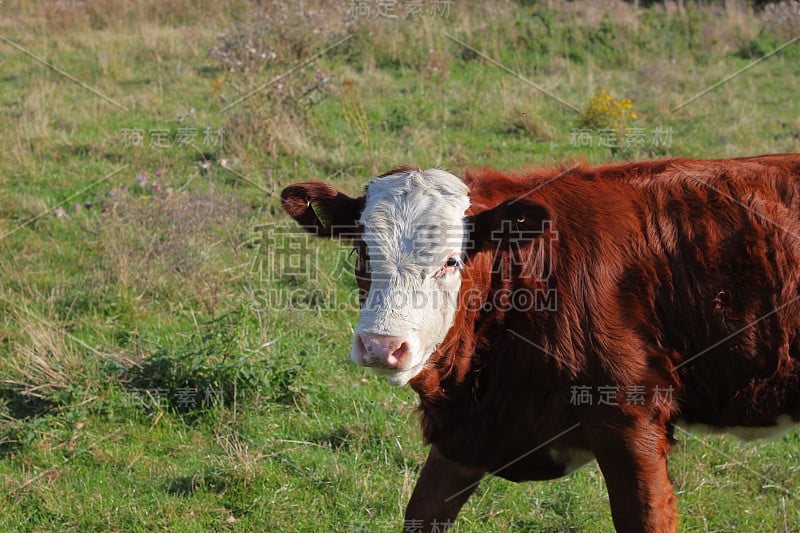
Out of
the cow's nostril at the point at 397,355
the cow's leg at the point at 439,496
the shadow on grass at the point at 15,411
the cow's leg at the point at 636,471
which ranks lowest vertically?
the shadow on grass at the point at 15,411

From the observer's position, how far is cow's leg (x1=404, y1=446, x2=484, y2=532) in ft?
13.2

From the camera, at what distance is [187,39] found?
12.4 m

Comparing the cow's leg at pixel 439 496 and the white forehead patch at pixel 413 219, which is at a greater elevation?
the white forehead patch at pixel 413 219

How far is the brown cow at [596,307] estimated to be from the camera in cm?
349

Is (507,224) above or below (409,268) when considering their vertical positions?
above

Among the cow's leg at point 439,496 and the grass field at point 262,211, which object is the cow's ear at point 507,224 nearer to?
the cow's leg at point 439,496

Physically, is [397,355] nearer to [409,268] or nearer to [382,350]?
[382,350]

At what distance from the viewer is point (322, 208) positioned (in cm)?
399

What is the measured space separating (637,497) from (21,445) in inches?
128

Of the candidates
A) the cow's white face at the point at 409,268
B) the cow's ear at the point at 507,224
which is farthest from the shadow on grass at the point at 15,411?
the cow's ear at the point at 507,224

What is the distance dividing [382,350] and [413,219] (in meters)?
0.65

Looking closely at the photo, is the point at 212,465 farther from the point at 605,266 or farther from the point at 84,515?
the point at 605,266

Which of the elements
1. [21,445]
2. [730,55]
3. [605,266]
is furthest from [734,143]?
[21,445]

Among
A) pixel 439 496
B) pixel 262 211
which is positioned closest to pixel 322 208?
pixel 439 496
